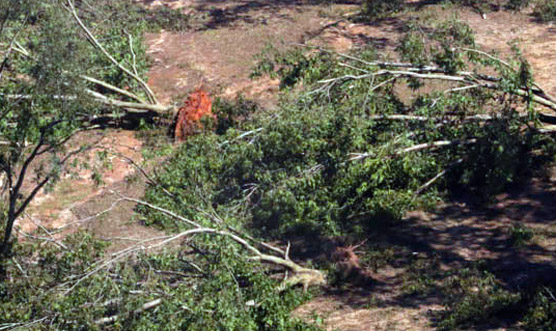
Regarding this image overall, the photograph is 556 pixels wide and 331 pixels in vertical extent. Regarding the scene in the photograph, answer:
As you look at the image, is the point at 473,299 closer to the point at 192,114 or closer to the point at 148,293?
the point at 148,293

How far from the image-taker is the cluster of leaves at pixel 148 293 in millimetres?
7574

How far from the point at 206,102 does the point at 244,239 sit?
17.3 feet

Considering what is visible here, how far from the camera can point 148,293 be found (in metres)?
7.78

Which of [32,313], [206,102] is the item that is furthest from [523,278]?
[206,102]

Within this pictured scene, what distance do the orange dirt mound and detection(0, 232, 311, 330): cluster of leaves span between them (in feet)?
16.1

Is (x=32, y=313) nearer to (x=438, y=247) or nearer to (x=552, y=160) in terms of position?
(x=438, y=247)

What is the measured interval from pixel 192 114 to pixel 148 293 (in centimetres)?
633

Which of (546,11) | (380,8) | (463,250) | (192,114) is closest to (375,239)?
(463,250)

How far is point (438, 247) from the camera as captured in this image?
9828 millimetres

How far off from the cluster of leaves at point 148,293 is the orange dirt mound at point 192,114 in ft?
16.1

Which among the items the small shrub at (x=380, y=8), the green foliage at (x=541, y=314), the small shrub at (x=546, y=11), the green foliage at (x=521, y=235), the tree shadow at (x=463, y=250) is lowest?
the tree shadow at (x=463, y=250)

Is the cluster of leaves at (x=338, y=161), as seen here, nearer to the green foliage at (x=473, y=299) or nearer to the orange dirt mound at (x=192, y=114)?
the green foliage at (x=473, y=299)

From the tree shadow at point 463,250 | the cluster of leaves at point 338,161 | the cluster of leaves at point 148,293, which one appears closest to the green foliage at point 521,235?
the tree shadow at point 463,250

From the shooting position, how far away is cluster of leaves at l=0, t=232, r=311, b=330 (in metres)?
7.57
